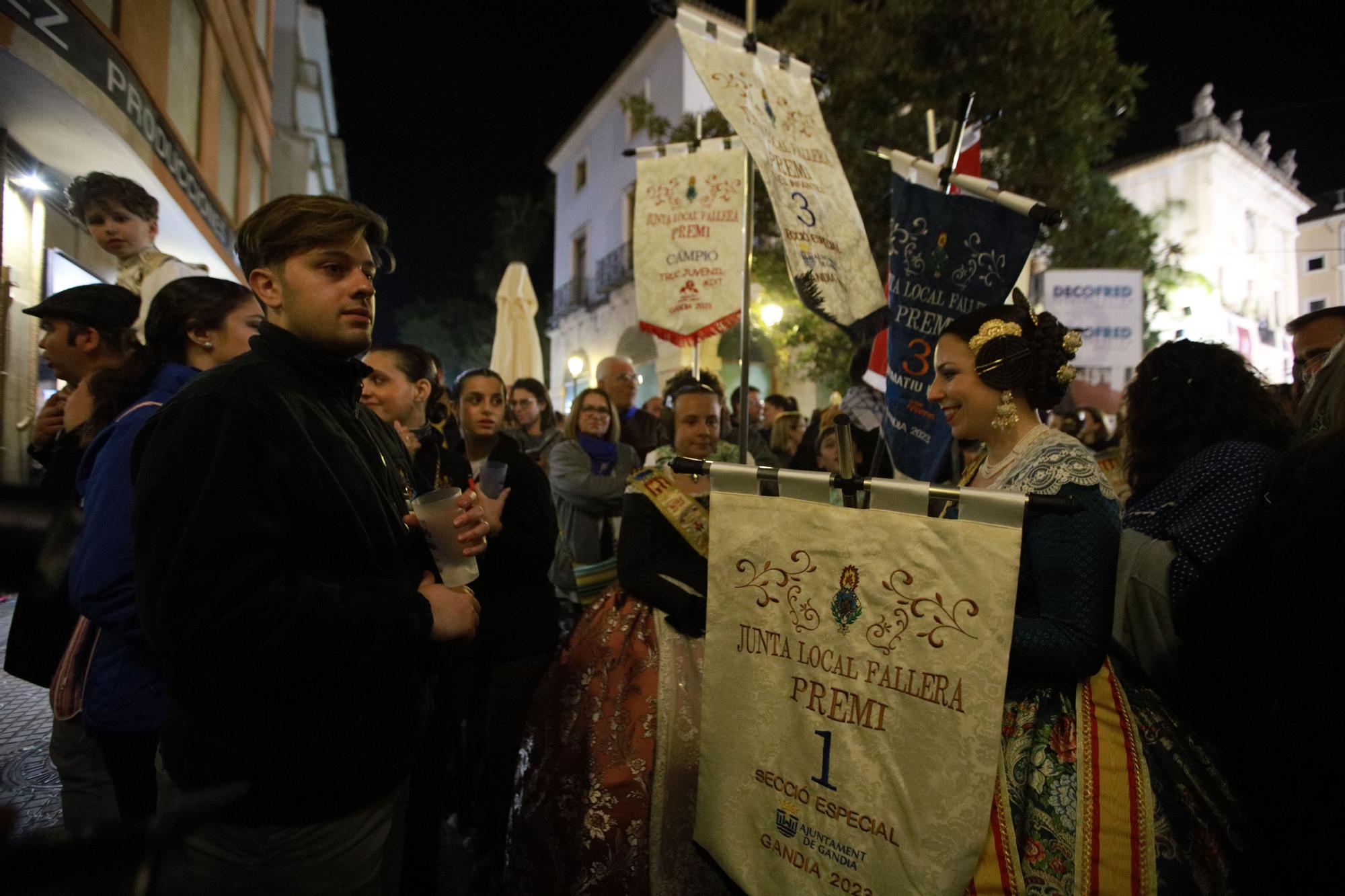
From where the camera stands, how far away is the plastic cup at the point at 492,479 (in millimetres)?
2118

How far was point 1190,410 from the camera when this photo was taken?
2.39m

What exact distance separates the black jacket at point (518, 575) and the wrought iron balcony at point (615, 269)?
58.7 feet

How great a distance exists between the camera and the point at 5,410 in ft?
19.2

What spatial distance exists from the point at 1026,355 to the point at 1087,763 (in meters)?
1.05

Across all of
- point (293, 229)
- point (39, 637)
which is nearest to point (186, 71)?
point (39, 637)

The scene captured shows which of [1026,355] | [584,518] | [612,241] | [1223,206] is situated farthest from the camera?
[1223,206]

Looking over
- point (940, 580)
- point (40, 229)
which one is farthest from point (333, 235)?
point (40, 229)

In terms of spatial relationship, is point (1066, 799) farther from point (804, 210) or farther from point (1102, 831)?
point (804, 210)

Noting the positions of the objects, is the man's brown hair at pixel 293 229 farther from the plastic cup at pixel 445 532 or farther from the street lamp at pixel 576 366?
the street lamp at pixel 576 366

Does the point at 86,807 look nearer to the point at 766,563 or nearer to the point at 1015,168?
the point at 766,563

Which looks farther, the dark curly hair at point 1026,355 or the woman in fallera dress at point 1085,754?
the dark curly hair at point 1026,355

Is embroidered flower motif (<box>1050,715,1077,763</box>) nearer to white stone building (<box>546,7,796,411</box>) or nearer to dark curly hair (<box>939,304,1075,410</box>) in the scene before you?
dark curly hair (<box>939,304,1075,410</box>)

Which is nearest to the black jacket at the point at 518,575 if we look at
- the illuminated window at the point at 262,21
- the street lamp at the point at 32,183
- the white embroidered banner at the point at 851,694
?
the white embroidered banner at the point at 851,694

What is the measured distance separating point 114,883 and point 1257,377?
10.3ft
